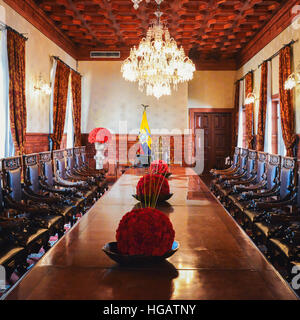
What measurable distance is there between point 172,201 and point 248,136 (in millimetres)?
6564

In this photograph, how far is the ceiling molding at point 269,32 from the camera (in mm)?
6332

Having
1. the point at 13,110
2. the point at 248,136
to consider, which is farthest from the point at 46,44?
the point at 248,136

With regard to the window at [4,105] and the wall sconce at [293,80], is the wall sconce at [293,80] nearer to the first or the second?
the wall sconce at [293,80]

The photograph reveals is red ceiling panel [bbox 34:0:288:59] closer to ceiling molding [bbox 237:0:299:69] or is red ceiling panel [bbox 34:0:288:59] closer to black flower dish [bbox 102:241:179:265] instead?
ceiling molding [bbox 237:0:299:69]

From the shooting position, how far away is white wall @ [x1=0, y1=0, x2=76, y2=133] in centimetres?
592

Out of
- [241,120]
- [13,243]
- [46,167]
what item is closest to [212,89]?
[241,120]

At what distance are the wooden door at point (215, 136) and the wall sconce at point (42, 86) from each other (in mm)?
5377

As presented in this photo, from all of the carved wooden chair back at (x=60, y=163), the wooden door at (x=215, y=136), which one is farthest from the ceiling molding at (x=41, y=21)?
the wooden door at (x=215, y=136)

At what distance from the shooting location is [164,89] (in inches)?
252

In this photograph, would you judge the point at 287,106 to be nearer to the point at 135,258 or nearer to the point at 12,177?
the point at 12,177

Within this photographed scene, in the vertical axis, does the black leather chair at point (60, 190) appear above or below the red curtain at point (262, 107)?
below

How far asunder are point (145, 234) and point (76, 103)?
336 inches

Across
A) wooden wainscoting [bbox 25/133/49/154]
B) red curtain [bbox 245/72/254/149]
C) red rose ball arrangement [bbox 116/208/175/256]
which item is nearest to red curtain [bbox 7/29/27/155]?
wooden wainscoting [bbox 25/133/49/154]

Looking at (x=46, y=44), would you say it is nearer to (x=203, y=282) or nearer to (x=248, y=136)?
(x=248, y=136)
